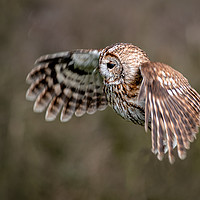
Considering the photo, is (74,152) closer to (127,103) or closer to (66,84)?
(66,84)

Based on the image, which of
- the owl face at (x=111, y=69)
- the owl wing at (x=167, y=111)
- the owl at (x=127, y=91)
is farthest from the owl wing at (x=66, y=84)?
the owl wing at (x=167, y=111)

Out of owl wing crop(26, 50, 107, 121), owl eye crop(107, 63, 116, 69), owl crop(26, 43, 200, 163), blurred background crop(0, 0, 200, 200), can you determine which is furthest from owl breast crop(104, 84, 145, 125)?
blurred background crop(0, 0, 200, 200)

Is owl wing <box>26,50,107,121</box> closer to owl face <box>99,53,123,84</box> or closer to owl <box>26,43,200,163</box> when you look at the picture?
owl <box>26,43,200,163</box>

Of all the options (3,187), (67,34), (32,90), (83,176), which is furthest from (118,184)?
(67,34)

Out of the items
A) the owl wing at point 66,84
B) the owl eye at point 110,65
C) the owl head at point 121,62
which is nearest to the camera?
the owl head at point 121,62

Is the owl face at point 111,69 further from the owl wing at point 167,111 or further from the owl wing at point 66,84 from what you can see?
the owl wing at point 66,84

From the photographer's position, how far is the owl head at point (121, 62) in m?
3.48

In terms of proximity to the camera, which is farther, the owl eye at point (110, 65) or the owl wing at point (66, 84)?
the owl wing at point (66, 84)

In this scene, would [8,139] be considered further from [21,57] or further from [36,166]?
[21,57]

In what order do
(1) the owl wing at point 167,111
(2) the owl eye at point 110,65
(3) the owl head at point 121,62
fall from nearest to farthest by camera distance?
(1) the owl wing at point 167,111
(3) the owl head at point 121,62
(2) the owl eye at point 110,65

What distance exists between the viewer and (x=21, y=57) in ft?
18.6

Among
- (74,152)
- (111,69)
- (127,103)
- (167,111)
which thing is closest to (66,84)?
(111,69)

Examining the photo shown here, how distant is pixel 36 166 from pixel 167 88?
272 cm

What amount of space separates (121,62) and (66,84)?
3.57 ft
